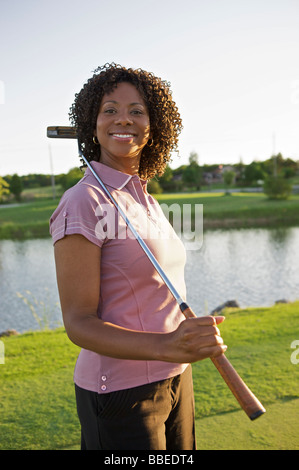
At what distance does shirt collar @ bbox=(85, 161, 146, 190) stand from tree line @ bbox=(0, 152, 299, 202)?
36111 mm

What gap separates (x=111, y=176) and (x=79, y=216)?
30 cm

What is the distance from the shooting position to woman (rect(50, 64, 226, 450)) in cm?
116

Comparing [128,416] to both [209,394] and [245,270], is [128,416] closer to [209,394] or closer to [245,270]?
[209,394]

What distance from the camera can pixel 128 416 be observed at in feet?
4.29

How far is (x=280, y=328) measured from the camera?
193 inches

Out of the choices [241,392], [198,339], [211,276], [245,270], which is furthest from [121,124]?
[245,270]

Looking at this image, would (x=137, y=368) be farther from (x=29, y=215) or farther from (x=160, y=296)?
(x=29, y=215)

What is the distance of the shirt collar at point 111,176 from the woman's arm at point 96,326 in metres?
0.31

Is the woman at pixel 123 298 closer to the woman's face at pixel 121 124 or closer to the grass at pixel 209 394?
the woman's face at pixel 121 124

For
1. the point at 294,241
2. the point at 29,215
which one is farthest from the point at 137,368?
the point at 29,215

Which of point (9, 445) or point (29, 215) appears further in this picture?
point (29, 215)

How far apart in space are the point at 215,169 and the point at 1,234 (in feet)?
116

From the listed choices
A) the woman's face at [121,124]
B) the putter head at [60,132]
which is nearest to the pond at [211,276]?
the putter head at [60,132]
